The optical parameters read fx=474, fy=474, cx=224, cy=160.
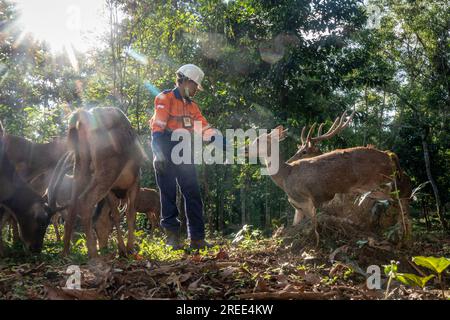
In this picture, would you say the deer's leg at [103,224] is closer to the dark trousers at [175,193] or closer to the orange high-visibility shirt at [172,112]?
the dark trousers at [175,193]

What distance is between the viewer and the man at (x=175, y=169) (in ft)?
23.4

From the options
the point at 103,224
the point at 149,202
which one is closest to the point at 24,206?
the point at 103,224

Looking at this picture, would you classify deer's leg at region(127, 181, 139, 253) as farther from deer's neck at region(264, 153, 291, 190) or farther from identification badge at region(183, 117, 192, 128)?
deer's neck at region(264, 153, 291, 190)

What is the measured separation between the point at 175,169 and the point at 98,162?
164 cm

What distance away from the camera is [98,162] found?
19.3 feet

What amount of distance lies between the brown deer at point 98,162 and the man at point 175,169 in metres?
0.73

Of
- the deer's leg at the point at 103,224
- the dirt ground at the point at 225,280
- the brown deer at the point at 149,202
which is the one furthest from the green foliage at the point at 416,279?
the brown deer at the point at 149,202

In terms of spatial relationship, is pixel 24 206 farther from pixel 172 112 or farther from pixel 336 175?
pixel 336 175

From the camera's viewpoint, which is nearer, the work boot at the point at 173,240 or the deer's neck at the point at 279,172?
the work boot at the point at 173,240

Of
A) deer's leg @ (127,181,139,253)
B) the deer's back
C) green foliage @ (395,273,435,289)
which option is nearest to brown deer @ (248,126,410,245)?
the deer's back

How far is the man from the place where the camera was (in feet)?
23.4

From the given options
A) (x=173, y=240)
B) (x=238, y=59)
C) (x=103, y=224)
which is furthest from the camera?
(x=238, y=59)
